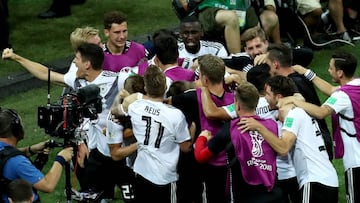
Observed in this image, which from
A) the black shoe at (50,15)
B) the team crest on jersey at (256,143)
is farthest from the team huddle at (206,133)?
the black shoe at (50,15)

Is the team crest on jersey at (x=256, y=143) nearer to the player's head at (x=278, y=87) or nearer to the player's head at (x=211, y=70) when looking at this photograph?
the player's head at (x=278, y=87)

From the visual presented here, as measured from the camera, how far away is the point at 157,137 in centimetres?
855

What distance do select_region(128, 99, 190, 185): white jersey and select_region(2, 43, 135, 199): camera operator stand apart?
0.89 meters

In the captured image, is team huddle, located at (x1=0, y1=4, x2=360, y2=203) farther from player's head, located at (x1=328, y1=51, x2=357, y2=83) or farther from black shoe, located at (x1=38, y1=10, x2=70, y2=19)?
black shoe, located at (x1=38, y1=10, x2=70, y2=19)

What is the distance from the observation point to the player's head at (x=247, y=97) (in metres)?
7.99

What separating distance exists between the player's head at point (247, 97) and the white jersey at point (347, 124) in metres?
1.11

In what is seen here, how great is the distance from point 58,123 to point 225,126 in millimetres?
1328

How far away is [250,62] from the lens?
998cm

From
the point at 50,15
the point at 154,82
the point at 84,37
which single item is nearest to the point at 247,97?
the point at 154,82

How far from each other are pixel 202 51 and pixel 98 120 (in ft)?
5.10

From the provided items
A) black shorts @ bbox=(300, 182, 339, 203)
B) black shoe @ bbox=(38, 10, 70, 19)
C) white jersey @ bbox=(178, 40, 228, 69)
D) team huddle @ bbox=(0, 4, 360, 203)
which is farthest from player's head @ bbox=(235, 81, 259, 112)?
black shoe @ bbox=(38, 10, 70, 19)

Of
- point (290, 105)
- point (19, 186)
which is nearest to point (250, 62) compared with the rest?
point (290, 105)

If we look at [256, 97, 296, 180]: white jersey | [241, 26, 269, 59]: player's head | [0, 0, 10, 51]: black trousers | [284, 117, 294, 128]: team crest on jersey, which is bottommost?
[0, 0, 10, 51]: black trousers

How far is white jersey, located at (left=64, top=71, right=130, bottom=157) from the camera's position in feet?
31.1
